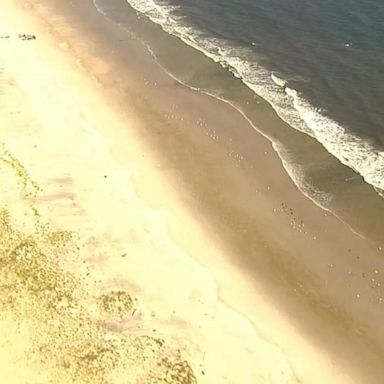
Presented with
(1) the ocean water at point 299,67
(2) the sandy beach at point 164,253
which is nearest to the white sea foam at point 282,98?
(1) the ocean water at point 299,67

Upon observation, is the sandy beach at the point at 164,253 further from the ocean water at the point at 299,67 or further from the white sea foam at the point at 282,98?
the white sea foam at the point at 282,98

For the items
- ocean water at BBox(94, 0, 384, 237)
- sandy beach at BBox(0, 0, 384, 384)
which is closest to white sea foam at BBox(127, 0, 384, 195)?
ocean water at BBox(94, 0, 384, 237)

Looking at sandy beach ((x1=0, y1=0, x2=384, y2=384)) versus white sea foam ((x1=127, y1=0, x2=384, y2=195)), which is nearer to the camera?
sandy beach ((x1=0, y1=0, x2=384, y2=384))

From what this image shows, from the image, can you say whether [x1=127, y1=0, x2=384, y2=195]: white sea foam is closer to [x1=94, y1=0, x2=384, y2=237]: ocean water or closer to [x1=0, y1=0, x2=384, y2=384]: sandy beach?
[x1=94, y1=0, x2=384, y2=237]: ocean water

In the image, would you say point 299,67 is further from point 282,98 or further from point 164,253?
point 164,253

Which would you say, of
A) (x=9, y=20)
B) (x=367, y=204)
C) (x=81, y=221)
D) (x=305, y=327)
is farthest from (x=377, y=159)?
(x=9, y=20)

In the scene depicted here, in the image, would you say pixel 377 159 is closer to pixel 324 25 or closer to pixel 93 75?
pixel 324 25

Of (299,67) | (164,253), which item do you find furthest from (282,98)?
(164,253)
